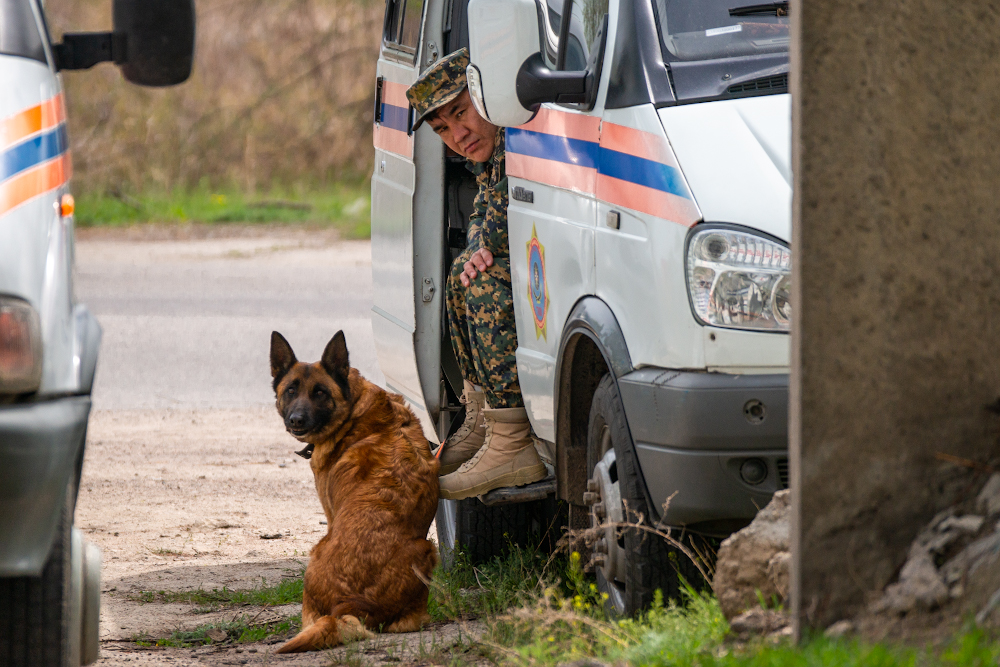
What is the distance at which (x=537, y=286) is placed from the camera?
14.1 ft

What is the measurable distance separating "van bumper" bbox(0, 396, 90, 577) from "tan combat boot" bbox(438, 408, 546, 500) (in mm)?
1967

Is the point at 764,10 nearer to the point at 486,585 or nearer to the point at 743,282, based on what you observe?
the point at 743,282

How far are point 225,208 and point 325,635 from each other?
1470 centimetres

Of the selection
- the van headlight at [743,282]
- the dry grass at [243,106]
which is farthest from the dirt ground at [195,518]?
the dry grass at [243,106]

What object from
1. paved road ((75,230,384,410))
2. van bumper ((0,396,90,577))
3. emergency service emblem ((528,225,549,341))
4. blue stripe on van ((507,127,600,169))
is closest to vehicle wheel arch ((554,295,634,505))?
emergency service emblem ((528,225,549,341))

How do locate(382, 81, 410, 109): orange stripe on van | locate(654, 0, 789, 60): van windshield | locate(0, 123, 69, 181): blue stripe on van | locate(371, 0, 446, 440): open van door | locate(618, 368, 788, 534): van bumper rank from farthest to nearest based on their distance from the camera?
locate(382, 81, 410, 109): orange stripe on van → locate(371, 0, 446, 440): open van door → locate(654, 0, 789, 60): van windshield → locate(618, 368, 788, 534): van bumper → locate(0, 123, 69, 181): blue stripe on van

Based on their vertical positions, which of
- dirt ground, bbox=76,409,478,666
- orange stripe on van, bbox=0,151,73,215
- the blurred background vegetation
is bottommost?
dirt ground, bbox=76,409,478,666

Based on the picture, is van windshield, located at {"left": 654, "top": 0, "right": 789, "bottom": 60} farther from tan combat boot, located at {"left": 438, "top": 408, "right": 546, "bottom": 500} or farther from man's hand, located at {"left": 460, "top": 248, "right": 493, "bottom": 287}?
tan combat boot, located at {"left": 438, "top": 408, "right": 546, "bottom": 500}

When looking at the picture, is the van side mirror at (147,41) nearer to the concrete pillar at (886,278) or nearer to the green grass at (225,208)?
the concrete pillar at (886,278)

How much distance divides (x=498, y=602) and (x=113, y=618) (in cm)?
147

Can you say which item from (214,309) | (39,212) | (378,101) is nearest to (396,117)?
(378,101)

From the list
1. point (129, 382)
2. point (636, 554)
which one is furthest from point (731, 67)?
point (129, 382)

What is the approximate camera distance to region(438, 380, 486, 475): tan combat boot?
4859 millimetres

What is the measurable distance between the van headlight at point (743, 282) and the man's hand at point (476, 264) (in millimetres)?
1484
